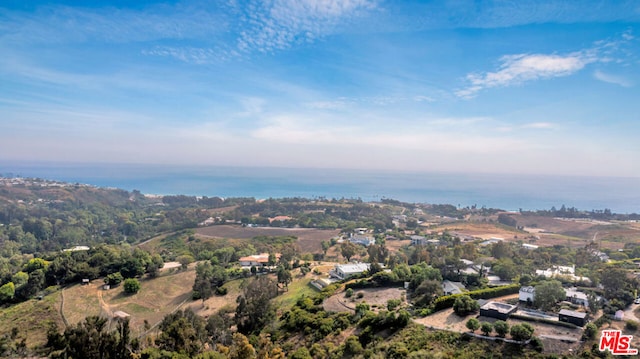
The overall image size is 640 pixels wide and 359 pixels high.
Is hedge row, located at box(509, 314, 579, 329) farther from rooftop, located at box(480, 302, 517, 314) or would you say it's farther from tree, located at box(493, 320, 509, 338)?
tree, located at box(493, 320, 509, 338)

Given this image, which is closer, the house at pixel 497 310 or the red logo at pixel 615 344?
the red logo at pixel 615 344

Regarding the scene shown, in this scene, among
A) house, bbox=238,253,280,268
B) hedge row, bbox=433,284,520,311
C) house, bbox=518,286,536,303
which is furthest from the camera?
house, bbox=238,253,280,268

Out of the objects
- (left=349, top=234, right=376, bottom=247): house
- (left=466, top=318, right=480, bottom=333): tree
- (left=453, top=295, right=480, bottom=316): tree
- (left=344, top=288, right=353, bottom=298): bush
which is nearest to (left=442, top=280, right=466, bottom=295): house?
(left=453, top=295, right=480, bottom=316): tree

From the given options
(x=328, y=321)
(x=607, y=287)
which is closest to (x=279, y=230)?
(x=328, y=321)

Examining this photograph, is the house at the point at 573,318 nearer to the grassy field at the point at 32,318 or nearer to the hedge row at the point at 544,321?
the hedge row at the point at 544,321

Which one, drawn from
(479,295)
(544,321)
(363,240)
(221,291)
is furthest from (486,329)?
(363,240)

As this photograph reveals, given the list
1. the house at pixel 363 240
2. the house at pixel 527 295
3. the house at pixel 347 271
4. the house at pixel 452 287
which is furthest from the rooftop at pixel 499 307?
the house at pixel 363 240
